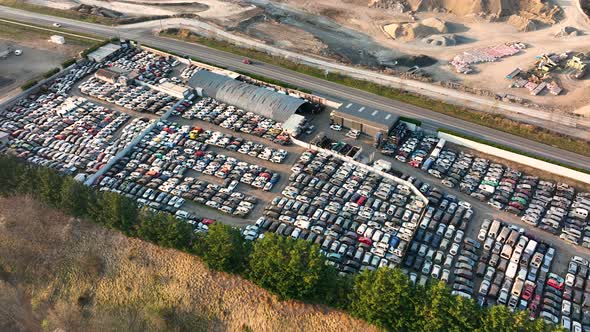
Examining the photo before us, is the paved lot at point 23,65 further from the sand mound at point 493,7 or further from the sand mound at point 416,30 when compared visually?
the sand mound at point 493,7

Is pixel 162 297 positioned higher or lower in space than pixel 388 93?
lower

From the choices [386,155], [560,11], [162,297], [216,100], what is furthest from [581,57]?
[162,297]

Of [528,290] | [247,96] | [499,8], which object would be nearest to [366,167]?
[528,290]

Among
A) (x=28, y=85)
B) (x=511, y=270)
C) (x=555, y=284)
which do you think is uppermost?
(x=28, y=85)

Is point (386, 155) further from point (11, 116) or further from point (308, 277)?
point (11, 116)

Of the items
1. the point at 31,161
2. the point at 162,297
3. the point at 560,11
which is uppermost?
the point at 560,11

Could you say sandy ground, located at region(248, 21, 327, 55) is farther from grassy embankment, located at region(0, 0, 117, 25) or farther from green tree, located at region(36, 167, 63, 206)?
green tree, located at region(36, 167, 63, 206)

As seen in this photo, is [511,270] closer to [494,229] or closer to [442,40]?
[494,229]
